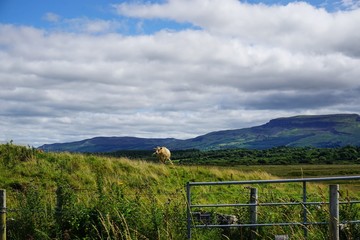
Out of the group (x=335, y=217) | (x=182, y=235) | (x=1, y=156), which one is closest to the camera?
(x=335, y=217)

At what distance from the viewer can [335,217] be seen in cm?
799

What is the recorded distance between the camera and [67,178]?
2330cm

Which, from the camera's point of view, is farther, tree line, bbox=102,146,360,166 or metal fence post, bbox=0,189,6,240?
tree line, bbox=102,146,360,166

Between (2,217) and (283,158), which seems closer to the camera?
(2,217)

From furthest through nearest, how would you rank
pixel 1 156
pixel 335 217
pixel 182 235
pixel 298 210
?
pixel 1 156, pixel 298 210, pixel 182 235, pixel 335 217

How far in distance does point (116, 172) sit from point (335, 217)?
63.8 ft

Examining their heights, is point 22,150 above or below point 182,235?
above

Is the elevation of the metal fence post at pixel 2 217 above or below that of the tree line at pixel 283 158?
above

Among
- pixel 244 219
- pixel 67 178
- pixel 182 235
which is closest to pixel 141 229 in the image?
pixel 182 235

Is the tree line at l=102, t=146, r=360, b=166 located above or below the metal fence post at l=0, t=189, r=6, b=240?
below

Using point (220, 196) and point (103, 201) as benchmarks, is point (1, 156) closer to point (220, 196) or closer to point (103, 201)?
point (220, 196)

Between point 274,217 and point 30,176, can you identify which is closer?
point 274,217

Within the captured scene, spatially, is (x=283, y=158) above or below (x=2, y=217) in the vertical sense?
below

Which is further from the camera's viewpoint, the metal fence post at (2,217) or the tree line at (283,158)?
the tree line at (283,158)
